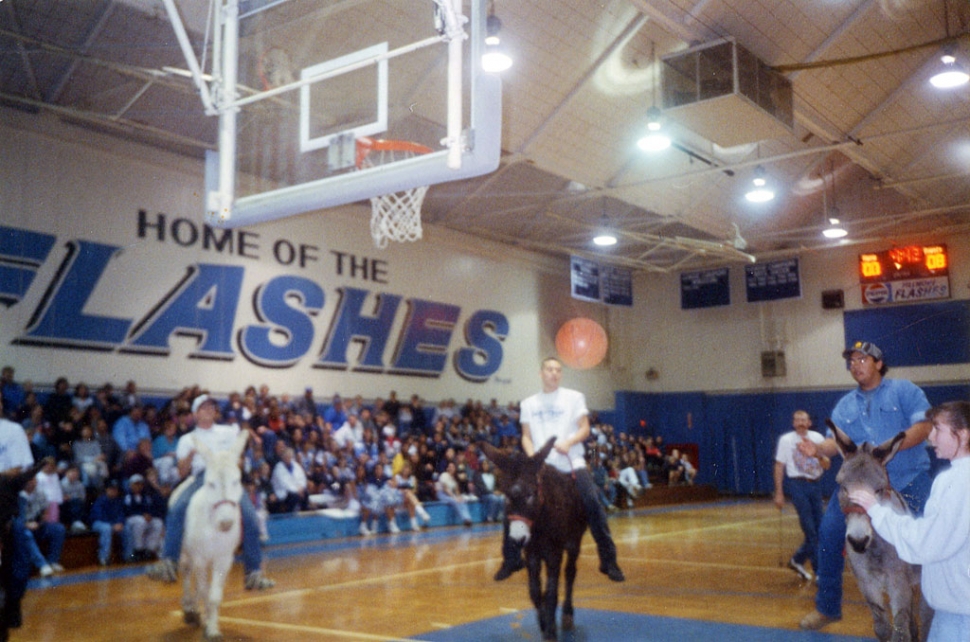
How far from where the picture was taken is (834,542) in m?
6.06

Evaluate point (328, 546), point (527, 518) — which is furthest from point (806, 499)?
point (328, 546)

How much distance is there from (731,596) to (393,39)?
24.0 feet

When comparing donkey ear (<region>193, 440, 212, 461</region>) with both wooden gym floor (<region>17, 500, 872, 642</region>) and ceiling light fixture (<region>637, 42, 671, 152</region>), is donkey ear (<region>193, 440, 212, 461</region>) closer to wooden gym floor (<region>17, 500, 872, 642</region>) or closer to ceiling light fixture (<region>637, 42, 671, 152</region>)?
wooden gym floor (<region>17, 500, 872, 642</region>)

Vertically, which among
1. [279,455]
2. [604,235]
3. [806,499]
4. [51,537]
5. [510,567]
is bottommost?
[51,537]

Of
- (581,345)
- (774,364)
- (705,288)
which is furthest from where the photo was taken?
(774,364)

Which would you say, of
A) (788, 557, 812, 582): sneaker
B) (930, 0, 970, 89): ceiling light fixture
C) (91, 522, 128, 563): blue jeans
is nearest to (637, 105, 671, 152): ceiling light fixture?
(930, 0, 970, 89): ceiling light fixture

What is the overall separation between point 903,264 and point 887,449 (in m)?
22.1

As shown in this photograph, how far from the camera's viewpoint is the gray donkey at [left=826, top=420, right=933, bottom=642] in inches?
205

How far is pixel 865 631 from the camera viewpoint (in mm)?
7355

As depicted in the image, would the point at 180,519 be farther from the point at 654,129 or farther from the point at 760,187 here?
the point at 760,187

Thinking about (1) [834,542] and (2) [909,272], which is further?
(2) [909,272]

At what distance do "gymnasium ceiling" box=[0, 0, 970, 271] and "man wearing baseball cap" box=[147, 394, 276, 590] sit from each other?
5991 millimetres

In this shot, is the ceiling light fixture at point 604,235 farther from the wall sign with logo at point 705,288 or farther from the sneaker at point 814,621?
the sneaker at point 814,621

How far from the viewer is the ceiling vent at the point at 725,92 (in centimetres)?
1398
